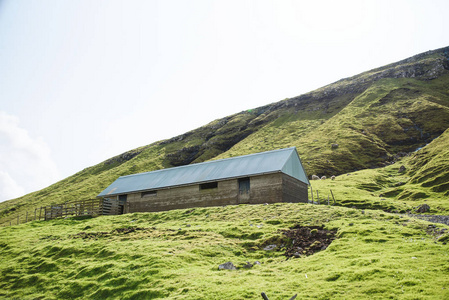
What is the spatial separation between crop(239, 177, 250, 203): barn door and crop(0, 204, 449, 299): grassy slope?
6172 mm

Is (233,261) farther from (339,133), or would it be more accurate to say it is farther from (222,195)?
(339,133)

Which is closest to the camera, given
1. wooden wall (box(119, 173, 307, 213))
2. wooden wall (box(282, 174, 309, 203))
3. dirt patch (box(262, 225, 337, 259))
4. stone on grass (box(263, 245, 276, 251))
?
dirt patch (box(262, 225, 337, 259))

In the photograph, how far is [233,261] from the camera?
19.4 meters

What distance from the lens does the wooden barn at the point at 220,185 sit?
3906 centimetres

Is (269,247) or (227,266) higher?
(269,247)

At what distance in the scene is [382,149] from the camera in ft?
325

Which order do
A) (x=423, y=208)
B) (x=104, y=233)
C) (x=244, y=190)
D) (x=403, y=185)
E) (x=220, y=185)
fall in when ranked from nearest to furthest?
(x=104, y=233), (x=244, y=190), (x=220, y=185), (x=423, y=208), (x=403, y=185)

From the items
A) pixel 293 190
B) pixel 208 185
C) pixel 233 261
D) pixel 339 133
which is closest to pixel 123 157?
pixel 339 133

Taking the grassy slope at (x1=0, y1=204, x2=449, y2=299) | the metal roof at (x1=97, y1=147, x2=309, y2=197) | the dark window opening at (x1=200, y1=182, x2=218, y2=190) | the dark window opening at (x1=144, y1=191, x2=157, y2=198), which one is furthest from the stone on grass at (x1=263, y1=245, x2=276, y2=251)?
the dark window opening at (x1=144, y1=191, x2=157, y2=198)

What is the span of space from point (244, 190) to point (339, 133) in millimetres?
81369

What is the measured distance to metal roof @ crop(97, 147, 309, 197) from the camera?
40.5 m

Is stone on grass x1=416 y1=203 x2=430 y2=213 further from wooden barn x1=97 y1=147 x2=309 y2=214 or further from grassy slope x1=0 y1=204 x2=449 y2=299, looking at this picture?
grassy slope x1=0 y1=204 x2=449 y2=299

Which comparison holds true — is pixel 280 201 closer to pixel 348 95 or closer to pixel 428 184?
pixel 428 184

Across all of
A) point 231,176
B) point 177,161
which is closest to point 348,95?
point 177,161
